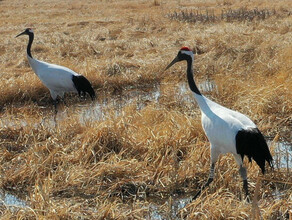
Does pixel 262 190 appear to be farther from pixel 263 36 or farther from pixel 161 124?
pixel 263 36

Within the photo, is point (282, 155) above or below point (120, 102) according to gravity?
above

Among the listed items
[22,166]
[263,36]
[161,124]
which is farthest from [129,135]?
[263,36]

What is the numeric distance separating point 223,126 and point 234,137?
0.18 meters

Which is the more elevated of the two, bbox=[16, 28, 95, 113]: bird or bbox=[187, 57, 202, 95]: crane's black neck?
bbox=[187, 57, 202, 95]: crane's black neck

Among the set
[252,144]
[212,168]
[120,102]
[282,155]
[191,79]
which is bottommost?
[120,102]

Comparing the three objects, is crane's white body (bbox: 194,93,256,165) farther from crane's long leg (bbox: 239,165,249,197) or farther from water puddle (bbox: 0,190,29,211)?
water puddle (bbox: 0,190,29,211)

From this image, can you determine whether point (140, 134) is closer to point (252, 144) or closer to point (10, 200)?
point (10, 200)

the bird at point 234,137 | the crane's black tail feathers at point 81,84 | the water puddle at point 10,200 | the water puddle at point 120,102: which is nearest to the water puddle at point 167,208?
the bird at point 234,137

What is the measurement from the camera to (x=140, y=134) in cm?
624

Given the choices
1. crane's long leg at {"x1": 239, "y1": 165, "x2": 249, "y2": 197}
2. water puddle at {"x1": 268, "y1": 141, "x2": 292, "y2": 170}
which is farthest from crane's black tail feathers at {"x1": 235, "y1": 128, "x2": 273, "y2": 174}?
water puddle at {"x1": 268, "y1": 141, "x2": 292, "y2": 170}

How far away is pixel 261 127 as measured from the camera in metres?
6.45

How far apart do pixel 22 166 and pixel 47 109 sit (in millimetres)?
3150

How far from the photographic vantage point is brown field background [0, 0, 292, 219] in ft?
15.4

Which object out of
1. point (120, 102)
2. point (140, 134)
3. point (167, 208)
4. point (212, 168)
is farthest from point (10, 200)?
point (120, 102)
